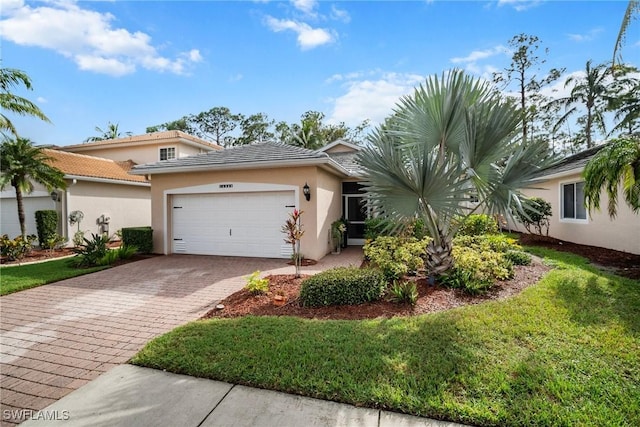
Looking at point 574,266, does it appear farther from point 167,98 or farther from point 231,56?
point 167,98

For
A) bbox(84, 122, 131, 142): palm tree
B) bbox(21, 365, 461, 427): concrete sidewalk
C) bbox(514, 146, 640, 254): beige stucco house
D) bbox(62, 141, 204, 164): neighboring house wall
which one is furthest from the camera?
bbox(84, 122, 131, 142): palm tree

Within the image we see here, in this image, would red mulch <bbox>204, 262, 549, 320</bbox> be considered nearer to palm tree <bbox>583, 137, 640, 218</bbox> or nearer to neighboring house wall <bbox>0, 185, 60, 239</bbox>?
palm tree <bbox>583, 137, 640, 218</bbox>

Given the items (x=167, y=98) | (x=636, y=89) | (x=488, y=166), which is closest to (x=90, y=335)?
(x=488, y=166)

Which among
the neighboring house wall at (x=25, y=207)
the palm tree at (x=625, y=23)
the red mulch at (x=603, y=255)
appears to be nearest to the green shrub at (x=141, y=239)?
the neighboring house wall at (x=25, y=207)

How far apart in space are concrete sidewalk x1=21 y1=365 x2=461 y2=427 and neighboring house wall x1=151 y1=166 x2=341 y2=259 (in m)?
6.74

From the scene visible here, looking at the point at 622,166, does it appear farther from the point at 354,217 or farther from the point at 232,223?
the point at 232,223

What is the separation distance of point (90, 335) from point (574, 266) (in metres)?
10.5

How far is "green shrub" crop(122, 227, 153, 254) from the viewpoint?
1120 cm

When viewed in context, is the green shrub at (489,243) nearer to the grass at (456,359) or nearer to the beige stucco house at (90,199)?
the grass at (456,359)

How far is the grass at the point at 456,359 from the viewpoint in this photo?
2.79 metres

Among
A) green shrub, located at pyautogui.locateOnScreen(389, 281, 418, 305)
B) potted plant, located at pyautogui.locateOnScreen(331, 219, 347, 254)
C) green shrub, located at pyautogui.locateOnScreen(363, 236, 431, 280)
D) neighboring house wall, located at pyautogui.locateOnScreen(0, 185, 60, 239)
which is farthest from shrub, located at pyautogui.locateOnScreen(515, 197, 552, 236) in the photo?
neighboring house wall, located at pyautogui.locateOnScreen(0, 185, 60, 239)

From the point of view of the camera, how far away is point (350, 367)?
3357 millimetres

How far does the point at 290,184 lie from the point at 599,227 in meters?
10.8

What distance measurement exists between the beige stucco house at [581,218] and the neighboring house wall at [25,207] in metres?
19.7
